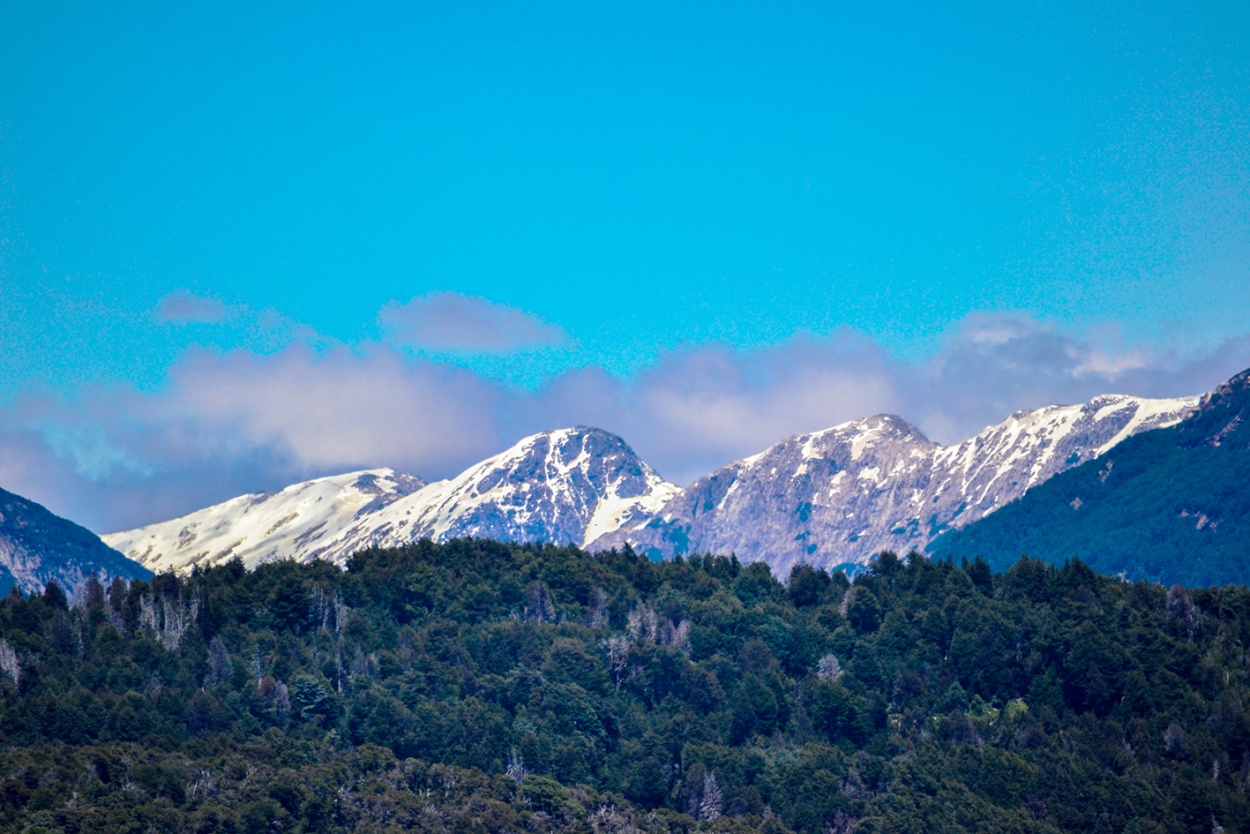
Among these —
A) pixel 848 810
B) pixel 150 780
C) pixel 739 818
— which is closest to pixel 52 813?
pixel 150 780

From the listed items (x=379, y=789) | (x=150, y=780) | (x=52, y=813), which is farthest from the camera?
(x=379, y=789)

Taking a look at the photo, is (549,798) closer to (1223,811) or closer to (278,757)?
(278,757)

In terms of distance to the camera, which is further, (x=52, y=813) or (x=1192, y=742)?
(x=1192, y=742)

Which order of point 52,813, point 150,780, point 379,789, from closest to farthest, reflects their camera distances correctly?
point 52,813, point 150,780, point 379,789

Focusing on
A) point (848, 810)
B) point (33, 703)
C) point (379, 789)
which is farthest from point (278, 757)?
point (848, 810)

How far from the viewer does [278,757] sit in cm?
19400

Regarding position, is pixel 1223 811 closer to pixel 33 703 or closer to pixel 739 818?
pixel 739 818

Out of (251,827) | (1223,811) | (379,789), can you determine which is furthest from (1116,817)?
(251,827)

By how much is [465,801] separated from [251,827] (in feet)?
87.3

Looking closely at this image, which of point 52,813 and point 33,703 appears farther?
point 33,703

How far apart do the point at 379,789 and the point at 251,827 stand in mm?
19634

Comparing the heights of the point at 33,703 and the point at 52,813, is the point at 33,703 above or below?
above

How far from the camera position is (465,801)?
188500 mm

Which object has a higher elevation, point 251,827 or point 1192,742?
point 1192,742
